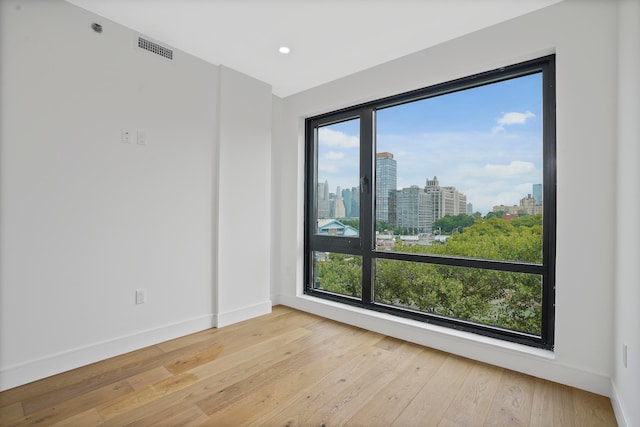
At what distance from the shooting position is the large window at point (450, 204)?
2.26 m

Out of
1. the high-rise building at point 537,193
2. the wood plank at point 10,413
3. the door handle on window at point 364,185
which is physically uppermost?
the door handle on window at point 364,185

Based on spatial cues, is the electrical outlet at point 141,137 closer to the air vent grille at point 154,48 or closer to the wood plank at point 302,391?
the air vent grille at point 154,48

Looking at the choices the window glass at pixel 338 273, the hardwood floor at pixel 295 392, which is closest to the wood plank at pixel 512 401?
the hardwood floor at pixel 295 392

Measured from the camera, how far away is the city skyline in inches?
90.8

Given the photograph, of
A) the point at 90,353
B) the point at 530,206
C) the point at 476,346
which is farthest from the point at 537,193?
the point at 90,353

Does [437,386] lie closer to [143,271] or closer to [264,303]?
[264,303]

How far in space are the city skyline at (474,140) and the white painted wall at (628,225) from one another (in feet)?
1.75

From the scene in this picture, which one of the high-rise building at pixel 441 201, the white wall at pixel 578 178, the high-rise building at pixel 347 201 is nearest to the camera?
the white wall at pixel 578 178

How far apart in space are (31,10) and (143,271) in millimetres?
1888

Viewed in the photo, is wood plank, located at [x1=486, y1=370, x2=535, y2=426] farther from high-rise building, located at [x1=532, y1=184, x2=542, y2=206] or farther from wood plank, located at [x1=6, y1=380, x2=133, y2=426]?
wood plank, located at [x1=6, y1=380, x2=133, y2=426]

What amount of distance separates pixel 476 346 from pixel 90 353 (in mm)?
2804

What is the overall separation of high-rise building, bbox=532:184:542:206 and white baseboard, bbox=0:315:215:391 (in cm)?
294

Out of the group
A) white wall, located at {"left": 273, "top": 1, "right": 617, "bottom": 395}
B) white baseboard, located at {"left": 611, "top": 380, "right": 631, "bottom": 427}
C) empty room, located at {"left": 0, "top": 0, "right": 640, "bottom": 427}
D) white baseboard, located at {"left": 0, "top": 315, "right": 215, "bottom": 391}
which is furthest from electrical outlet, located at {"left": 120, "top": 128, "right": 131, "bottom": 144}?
white baseboard, located at {"left": 611, "top": 380, "right": 631, "bottom": 427}

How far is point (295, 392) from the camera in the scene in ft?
6.24
